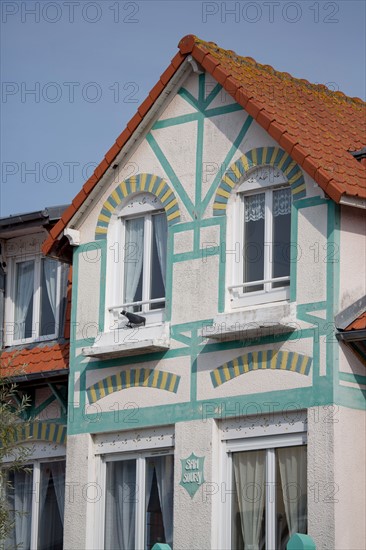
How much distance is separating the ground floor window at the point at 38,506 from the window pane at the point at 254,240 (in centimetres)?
515

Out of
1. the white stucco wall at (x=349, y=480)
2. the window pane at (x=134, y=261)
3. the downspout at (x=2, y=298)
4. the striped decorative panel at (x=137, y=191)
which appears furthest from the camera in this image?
the downspout at (x=2, y=298)

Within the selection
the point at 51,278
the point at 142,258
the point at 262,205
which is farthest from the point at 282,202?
the point at 51,278

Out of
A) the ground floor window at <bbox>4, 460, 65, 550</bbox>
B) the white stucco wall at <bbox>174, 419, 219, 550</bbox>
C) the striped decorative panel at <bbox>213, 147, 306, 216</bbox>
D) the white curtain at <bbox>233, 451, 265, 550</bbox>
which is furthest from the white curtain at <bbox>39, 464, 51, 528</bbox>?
the striped decorative panel at <bbox>213, 147, 306, 216</bbox>

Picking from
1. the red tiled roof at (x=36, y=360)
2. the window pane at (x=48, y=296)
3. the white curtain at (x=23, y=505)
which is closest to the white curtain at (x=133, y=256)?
the red tiled roof at (x=36, y=360)

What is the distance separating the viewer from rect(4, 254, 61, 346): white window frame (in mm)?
26438

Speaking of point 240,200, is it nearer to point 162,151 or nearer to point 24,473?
point 162,151

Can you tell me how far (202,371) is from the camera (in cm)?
2252

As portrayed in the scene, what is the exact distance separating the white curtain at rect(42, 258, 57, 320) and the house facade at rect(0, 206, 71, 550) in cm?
2

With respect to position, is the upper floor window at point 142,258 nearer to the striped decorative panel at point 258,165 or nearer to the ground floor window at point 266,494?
the striped decorative panel at point 258,165

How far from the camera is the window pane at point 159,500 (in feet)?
75.3

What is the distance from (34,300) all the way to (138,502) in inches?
200

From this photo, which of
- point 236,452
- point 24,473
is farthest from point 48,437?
point 236,452

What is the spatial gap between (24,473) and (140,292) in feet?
13.9

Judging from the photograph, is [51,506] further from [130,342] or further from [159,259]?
[159,259]
